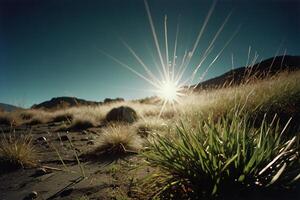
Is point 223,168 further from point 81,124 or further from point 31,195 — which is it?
point 81,124

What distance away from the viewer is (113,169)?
11.2 ft

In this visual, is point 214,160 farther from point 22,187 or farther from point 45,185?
point 22,187

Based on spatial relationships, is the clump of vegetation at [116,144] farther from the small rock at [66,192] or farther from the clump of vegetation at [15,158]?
the small rock at [66,192]

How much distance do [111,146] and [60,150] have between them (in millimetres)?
1250

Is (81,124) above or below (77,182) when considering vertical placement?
above

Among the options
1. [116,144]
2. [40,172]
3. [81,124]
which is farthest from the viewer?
[81,124]

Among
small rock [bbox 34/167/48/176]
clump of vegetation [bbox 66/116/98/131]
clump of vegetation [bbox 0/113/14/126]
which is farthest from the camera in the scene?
clump of vegetation [bbox 0/113/14/126]

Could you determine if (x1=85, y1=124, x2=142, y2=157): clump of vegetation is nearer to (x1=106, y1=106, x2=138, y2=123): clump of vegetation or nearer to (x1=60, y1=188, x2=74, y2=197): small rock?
(x1=60, y1=188, x2=74, y2=197): small rock

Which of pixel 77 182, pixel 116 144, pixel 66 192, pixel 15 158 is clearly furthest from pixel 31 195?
pixel 116 144

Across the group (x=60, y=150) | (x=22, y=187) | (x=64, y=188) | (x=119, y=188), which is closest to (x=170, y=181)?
(x=119, y=188)

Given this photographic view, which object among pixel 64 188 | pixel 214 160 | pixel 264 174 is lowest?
pixel 64 188

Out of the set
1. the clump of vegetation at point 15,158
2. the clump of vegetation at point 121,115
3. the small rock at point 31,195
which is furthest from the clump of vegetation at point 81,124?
the small rock at point 31,195

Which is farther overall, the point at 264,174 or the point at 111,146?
the point at 111,146

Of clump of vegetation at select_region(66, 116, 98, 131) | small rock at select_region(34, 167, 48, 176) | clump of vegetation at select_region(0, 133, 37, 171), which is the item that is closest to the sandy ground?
small rock at select_region(34, 167, 48, 176)
